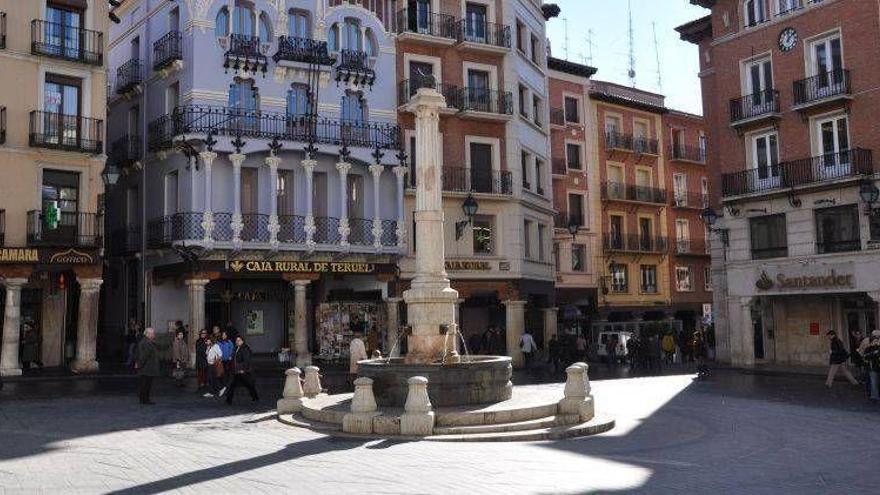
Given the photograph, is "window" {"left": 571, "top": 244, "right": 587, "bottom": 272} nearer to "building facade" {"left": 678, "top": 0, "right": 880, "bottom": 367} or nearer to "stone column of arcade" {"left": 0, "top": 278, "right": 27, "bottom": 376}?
"building facade" {"left": 678, "top": 0, "right": 880, "bottom": 367}

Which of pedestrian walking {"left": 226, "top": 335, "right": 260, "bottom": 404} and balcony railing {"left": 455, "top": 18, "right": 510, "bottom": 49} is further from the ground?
balcony railing {"left": 455, "top": 18, "right": 510, "bottom": 49}

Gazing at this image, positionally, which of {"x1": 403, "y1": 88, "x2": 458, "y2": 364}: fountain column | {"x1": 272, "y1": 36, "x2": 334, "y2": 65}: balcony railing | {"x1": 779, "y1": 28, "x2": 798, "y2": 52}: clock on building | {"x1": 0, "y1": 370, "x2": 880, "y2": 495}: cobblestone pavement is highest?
{"x1": 272, "y1": 36, "x2": 334, "y2": 65}: balcony railing

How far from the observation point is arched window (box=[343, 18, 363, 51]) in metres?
34.9

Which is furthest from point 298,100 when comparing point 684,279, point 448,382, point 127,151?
point 684,279

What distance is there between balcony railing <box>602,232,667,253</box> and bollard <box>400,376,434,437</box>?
34755 mm

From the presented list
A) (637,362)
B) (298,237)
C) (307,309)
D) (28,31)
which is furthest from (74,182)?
(637,362)

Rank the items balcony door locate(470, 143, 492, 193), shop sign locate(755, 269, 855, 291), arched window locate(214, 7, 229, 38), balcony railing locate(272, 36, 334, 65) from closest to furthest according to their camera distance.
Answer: shop sign locate(755, 269, 855, 291)
arched window locate(214, 7, 229, 38)
balcony railing locate(272, 36, 334, 65)
balcony door locate(470, 143, 492, 193)

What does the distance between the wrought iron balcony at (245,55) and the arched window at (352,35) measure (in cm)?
399

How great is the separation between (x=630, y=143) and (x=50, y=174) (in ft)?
105

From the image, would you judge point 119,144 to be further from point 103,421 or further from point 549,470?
point 549,470

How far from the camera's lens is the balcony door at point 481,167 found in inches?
1430

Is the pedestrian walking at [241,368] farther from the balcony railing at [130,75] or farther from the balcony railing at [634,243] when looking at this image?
the balcony railing at [634,243]

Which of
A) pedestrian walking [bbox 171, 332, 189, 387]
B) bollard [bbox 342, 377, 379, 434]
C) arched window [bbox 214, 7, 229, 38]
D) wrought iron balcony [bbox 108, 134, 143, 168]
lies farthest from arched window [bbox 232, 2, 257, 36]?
bollard [bbox 342, 377, 379, 434]

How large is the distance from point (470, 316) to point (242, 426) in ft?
77.5
